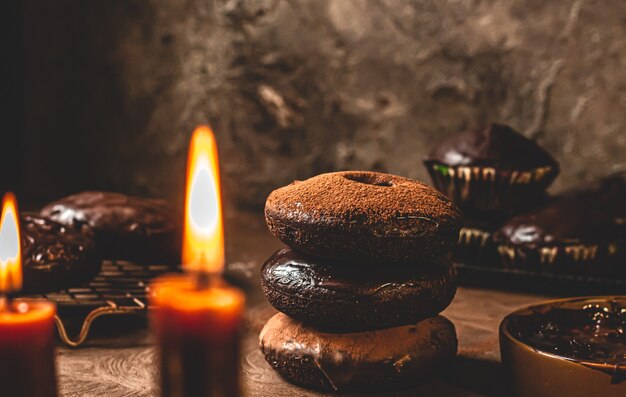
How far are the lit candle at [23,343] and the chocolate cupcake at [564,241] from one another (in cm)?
206

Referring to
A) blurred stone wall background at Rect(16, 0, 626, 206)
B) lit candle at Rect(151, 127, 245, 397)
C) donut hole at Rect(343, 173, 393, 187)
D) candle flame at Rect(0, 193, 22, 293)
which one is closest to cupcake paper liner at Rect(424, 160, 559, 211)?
blurred stone wall background at Rect(16, 0, 626, 206)

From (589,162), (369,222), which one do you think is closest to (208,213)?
(369,222)

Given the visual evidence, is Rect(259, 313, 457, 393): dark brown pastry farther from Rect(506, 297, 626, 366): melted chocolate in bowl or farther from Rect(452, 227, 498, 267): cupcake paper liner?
Rect(452, 227, 498, 267): cupcake paper liner

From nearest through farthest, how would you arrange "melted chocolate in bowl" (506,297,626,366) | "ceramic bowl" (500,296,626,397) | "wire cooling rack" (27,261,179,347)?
1. "ceramic bowl" (500,296,626,397)
2. "melted chocolate in bowl" (506,297,626,366)
3. "wire cooling rack" (27,261,179,347)

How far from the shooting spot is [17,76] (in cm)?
426

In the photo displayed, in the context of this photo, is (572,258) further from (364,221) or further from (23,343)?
(23,343)

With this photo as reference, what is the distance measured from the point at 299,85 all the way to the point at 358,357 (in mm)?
2293

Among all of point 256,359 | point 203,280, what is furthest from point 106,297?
point 203,280

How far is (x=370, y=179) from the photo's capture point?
82.0 inches

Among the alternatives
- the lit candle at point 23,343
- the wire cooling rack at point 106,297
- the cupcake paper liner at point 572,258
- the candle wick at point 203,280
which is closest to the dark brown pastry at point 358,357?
the wire cooling rack at point 106,297

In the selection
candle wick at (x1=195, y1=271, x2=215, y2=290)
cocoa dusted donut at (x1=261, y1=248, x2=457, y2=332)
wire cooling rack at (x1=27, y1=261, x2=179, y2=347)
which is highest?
candle wick at (x1=195, y1=271, x2=215, y2=290)

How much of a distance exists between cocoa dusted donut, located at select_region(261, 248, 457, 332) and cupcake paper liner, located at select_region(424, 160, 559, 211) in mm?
996

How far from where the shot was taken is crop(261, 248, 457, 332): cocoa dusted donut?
72.1 inches

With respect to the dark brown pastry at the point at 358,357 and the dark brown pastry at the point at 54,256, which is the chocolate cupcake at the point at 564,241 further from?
the dark brown pastry at the point at 54,256
